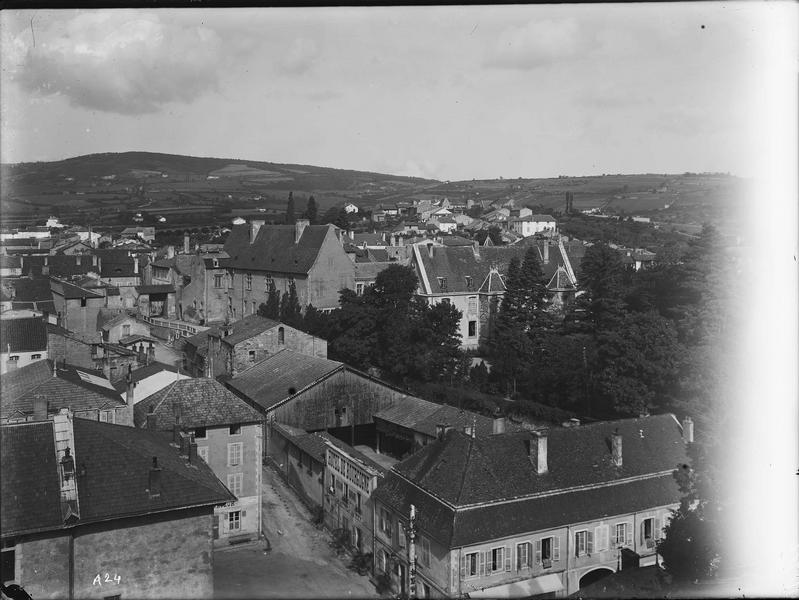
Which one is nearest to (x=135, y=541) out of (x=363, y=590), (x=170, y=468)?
(x=170, y=468)

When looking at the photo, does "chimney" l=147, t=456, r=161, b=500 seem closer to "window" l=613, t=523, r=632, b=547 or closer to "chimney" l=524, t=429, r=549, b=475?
"chimney" l=524, t=429, r=549, b=475

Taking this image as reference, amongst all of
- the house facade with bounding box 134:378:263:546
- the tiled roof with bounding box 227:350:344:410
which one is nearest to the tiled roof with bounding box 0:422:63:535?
the house facade with bounding box 134:378:263:546

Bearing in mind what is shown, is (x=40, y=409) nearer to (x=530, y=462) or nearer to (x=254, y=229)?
(x=530, y=462)

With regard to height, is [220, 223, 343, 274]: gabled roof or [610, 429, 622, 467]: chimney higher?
[220, 223, 343, 274]: gabled roof

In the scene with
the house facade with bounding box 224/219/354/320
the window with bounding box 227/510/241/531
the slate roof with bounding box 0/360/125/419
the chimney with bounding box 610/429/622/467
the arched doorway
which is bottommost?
the window with bounding box 227/510/241/531

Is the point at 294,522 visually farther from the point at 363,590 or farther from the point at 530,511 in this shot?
the point at 530,511

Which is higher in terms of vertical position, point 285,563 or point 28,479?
point 28,479

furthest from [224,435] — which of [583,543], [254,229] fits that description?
[254,229]
